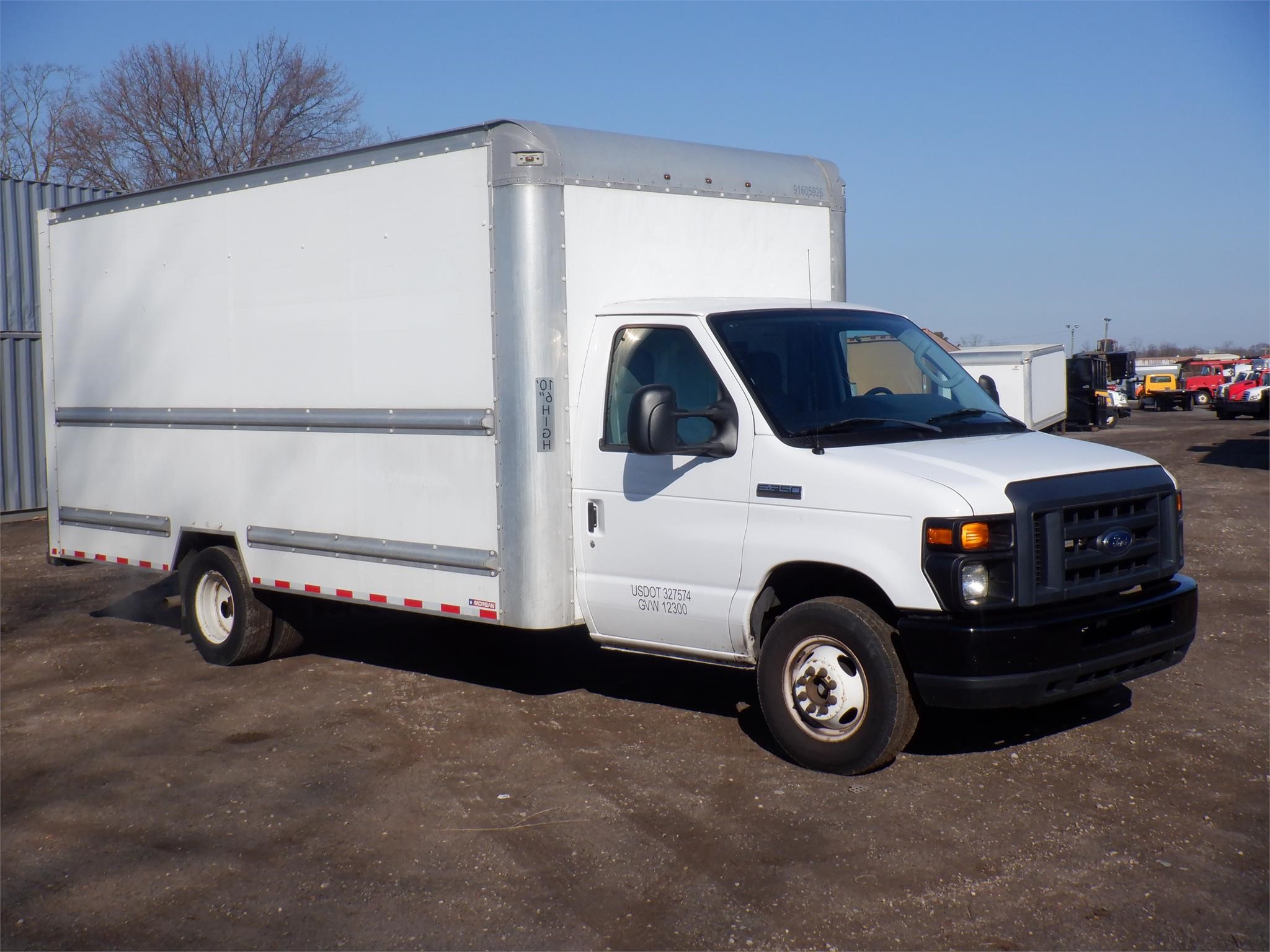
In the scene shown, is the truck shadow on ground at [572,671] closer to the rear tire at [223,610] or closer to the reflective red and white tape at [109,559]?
the rear tire at [223,610]

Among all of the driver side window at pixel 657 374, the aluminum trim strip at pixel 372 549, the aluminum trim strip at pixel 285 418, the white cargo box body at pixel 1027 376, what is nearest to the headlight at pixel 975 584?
the driver side window at pixel 657 374

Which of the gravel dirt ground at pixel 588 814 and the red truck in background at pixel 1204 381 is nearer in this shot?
the gravel dirt ground at pixel 588 814

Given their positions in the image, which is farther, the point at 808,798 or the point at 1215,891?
the point at 808,798

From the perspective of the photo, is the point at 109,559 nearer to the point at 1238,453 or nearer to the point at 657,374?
the point at 657,374

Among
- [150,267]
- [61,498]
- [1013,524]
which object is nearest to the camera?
[1013,524]

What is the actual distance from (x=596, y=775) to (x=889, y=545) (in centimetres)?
187

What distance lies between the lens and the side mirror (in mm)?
6203

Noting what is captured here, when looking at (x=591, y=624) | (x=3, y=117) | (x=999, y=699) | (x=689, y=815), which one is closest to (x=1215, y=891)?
(x=999, y=699)

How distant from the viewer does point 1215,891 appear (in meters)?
4.77

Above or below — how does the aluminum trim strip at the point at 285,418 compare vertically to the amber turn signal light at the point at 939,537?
above

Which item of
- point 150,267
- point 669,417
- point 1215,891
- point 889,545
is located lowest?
point 1215,891

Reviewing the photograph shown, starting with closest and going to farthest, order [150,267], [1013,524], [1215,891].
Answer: [1215,891]
[1013,524]
[150,267]

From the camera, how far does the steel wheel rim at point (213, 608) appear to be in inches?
356

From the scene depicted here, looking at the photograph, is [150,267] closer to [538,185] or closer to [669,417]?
[538,185]
